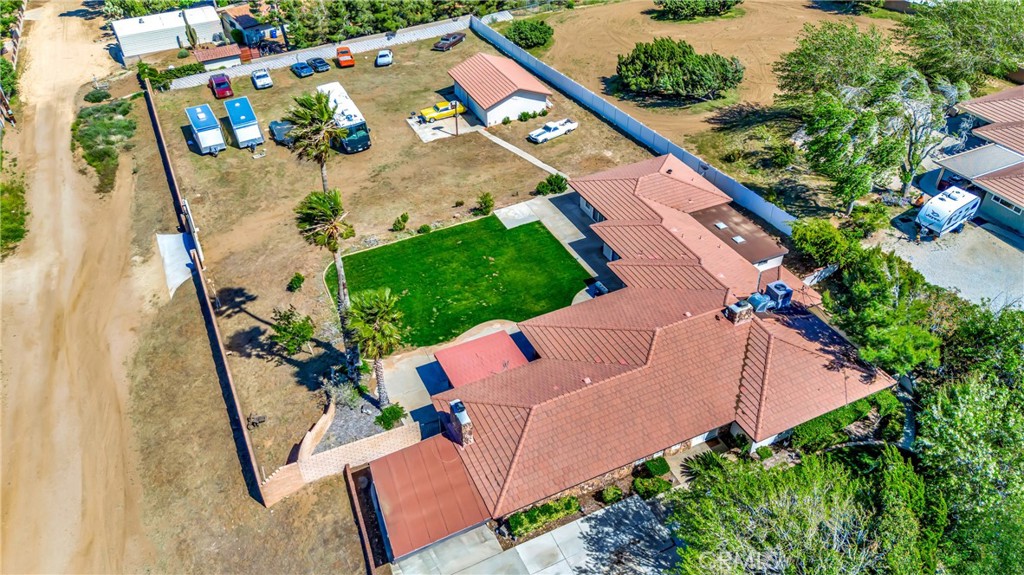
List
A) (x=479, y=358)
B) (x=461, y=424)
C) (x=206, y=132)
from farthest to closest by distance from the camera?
(x=206, y=132) < (x=479, y=358) < (x=461, y=424)

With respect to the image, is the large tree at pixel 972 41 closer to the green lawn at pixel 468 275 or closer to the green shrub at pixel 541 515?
the green lawn at pixel 468 275

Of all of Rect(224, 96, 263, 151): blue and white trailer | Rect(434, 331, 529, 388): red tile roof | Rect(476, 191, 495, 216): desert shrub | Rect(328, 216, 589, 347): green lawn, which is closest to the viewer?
Rect(434, 331, 529, 388): red tile roof

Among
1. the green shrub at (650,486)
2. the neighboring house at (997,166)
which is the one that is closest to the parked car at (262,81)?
the green shrub at (650,486)

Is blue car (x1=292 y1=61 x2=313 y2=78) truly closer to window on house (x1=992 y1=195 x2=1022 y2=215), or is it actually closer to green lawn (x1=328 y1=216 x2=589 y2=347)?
green lawn (x1=328 y1=216 x2=589 y2=347)

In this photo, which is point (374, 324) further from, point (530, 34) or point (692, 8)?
point (692, 8)

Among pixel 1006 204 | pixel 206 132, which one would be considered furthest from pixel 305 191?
pixel 1006 204

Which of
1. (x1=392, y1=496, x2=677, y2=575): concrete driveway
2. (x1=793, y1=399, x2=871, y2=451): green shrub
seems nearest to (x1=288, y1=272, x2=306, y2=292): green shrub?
(x1=392, y1=496, x2=677, y2=575): concrete driveway
